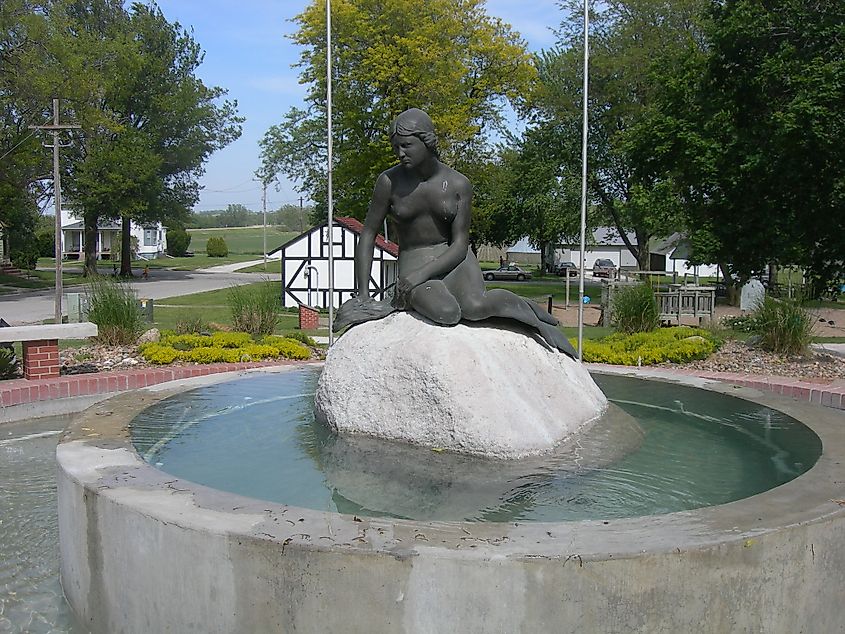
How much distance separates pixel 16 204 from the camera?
28.9 m

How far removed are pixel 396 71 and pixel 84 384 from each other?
23.4 metres

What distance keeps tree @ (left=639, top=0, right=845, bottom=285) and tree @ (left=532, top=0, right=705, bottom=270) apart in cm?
776

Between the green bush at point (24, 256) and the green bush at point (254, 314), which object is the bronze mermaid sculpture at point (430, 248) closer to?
the green bush at point (254, 314)

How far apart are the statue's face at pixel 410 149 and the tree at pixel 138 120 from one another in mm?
29357

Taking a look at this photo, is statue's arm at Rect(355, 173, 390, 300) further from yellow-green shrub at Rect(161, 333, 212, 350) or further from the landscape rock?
the landscape rock

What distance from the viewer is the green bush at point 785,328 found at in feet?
35.4

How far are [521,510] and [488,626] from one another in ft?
3.16

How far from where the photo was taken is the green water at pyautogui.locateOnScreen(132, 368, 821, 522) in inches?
158

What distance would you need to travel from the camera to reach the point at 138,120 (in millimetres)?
38906

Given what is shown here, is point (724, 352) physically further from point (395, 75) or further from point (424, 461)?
point (395, 75)

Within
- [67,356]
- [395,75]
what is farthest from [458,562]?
[395,75]

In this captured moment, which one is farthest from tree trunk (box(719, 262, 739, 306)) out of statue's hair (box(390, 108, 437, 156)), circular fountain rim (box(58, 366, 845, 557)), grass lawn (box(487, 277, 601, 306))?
circular fountain rim (box(58, 366, 845, 557))

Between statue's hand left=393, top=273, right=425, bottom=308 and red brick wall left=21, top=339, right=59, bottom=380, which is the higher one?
statue's hand left=393, top=273, right=425, bottom=308

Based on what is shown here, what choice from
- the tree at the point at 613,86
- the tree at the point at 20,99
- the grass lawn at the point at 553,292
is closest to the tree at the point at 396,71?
the tree at the point at 613,86
